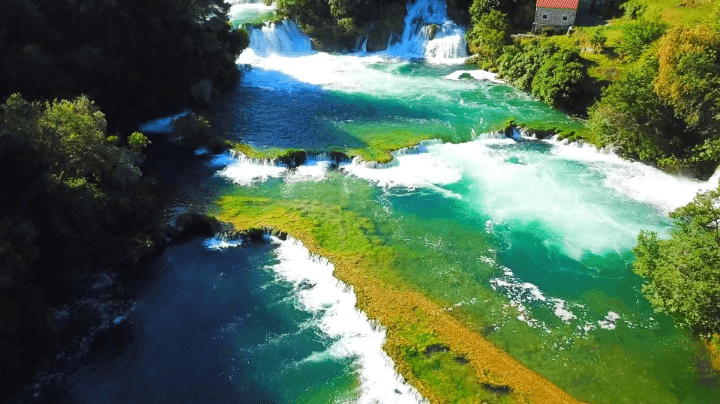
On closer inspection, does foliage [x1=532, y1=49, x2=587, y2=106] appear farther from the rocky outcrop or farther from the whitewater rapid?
the whitewater rapid

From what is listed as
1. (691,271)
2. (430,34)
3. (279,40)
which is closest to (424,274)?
(691,271)

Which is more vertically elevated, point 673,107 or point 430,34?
point 430,34

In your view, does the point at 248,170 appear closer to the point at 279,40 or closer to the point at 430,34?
the point at 279,40

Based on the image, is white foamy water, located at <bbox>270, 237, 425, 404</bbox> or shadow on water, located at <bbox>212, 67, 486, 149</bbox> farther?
shadow on water, located at <bbox>212, 67, 486, 149</bbox>

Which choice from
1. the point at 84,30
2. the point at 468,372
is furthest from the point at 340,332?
the point at 84,30

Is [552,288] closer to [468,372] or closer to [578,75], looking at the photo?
[468,372]

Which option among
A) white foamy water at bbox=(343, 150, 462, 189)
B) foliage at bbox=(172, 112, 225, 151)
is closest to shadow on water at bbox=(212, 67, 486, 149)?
foliage at bbox=(172, 112, 225, 151)

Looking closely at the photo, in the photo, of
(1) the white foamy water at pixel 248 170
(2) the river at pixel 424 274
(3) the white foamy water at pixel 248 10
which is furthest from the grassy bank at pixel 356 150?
(3) the white foamy water at pixel 248 10
